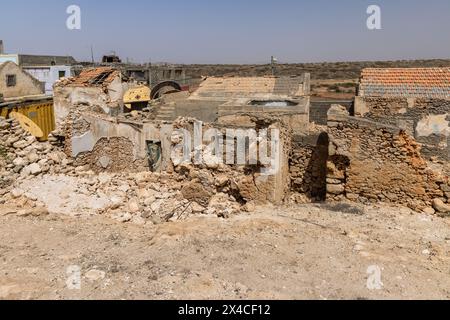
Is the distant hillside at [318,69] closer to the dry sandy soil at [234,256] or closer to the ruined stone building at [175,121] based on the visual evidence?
the ruined stone building at [175,121]

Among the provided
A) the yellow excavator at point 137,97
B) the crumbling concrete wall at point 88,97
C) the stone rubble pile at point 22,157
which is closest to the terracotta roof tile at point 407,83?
the yellow excavator at point 137,97

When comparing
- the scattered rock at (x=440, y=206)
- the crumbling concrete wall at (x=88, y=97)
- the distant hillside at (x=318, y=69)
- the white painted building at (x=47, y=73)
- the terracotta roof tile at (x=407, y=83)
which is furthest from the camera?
the distant hillside at (x=318, y=69)

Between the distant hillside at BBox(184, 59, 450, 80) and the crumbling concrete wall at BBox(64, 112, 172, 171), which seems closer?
the crumbling concrete wall at BBox(64, 112, 172, 171)

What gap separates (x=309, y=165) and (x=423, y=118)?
5568 millimetres

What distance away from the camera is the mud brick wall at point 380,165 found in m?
8.51

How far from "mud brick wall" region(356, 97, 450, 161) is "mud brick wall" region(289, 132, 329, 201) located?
4.37m

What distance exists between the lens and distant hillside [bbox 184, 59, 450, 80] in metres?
53.0

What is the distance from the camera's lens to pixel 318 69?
59.2 m

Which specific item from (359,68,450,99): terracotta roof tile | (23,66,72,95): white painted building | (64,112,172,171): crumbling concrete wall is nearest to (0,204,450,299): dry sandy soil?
(64,112,172,171): crumbling concrete wall

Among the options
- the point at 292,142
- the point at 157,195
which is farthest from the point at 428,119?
the point at 157,195

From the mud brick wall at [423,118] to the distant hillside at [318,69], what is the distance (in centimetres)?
3784

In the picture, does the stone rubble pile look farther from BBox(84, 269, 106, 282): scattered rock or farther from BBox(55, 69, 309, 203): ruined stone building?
BBox(84, 269, 106, 282): scattered rock

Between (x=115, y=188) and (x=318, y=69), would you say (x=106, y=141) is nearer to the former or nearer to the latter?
(x=115, y=188)
